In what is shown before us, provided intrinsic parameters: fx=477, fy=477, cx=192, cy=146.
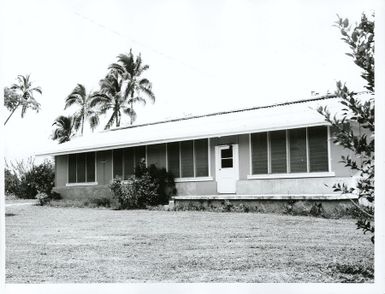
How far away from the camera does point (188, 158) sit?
1623cm

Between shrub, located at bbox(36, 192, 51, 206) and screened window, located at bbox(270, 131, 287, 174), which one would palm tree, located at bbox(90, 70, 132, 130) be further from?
screened window, located at bbox(270, 131, 287, 174)

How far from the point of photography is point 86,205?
680 inches

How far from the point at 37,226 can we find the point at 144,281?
574cm

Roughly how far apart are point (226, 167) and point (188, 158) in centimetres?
153

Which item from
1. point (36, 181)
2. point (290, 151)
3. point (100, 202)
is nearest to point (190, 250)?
point (290, 151)

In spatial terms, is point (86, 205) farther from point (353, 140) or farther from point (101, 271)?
point (353, 140)

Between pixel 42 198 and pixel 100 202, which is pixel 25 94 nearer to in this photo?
pixel 100 202

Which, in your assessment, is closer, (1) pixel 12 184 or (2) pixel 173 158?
(2) pixel 173 158

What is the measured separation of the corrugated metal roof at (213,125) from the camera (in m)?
13.9

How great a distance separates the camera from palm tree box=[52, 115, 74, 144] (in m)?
18.2

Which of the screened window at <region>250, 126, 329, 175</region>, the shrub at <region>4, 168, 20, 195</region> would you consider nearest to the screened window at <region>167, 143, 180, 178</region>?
the screened window at <region>250, 126, 329, 175</region>

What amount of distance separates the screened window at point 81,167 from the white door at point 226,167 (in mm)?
5992

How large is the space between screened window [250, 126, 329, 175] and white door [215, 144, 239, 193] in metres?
0.72

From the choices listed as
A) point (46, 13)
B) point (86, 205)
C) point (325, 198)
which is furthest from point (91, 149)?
point (46, 13)
